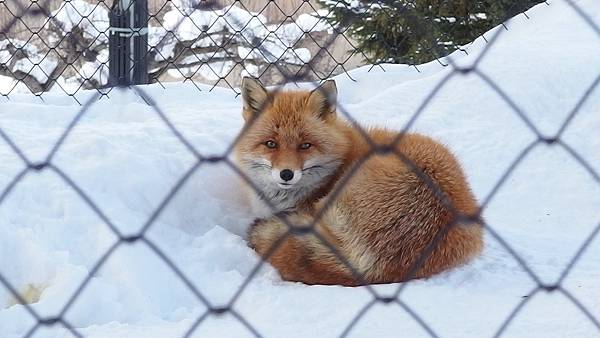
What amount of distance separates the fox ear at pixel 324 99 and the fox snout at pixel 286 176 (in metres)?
0.24

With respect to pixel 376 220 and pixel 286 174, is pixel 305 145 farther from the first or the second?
pixel 376 220

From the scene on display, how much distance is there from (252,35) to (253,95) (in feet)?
11.4

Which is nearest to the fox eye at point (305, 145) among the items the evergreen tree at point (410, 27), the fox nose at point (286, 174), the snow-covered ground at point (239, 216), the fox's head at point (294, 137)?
the fox's head at point (294, 137)

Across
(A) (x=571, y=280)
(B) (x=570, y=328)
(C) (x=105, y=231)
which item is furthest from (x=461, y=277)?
(C) (x=105, y=231)

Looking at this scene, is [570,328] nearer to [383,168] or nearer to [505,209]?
[383,168]

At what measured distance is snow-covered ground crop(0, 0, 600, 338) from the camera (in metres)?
2.53

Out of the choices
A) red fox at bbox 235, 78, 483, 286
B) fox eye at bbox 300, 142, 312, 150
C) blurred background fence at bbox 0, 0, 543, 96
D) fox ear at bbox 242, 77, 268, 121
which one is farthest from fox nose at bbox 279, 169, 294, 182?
blurred background fence at bbox 0, 0, 543, 96

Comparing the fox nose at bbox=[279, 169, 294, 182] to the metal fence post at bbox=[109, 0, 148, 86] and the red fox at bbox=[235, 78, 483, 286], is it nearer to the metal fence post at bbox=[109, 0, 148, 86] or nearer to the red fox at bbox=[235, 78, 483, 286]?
the red fox at bbox=[235, 78, 483, 286]

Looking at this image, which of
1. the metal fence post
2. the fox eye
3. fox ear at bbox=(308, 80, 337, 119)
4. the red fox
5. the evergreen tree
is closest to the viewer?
the red fox

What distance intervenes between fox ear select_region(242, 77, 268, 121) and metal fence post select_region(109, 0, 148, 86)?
1.70 meters

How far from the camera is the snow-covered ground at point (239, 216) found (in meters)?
2.53

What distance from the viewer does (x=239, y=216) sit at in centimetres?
346

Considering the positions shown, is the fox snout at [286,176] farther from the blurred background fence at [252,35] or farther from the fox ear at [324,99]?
the blurred background fence at [252,35]

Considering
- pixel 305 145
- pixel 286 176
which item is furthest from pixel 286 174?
pixel 305 145
